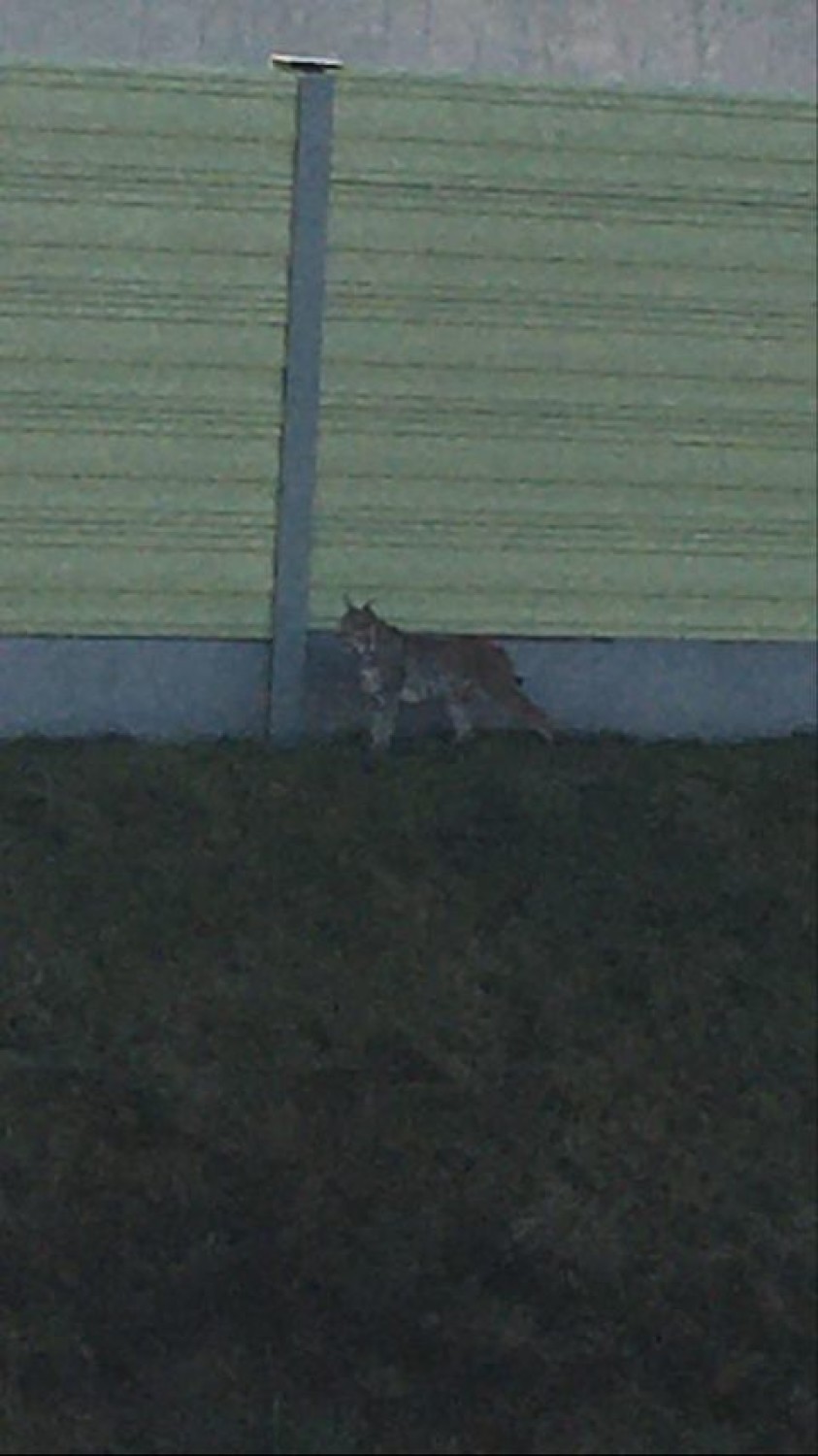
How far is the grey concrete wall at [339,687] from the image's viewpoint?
9086 mm

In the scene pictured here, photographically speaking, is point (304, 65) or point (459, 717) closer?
point (304, 65)

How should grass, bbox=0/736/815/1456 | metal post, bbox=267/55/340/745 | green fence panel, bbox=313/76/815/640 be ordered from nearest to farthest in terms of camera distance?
grass, bbox=0/736/815/1456 → metal post, bbox=267/55/340/745 → green fence panel, bbox=313/76/815/640

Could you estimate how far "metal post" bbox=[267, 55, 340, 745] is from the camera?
8.84 m

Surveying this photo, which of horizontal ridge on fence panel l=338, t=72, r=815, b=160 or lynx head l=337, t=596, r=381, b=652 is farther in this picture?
lynx head l=337, t=596, r=381, b=652

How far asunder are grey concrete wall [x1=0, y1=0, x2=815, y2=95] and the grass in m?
2.16

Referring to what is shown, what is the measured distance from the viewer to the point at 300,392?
9.01 meters

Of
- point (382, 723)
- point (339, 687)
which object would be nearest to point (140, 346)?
point (339, 687)

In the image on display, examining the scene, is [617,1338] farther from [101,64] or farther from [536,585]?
[101,64]

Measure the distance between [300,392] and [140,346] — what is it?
1.63ft

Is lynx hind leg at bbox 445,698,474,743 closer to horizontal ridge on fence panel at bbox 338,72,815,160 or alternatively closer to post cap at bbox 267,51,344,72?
horizontal ridge on fence panel at bbox 338,72,815,160

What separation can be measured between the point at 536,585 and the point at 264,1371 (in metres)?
3.75

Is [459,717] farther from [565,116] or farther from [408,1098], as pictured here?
[408,1098]

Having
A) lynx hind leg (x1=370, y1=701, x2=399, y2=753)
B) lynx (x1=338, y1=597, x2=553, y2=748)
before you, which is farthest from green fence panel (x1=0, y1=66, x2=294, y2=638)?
lynx hind leg (x1=370, y1=701, x2=399, y2=753)

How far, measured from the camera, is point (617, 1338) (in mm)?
6270
